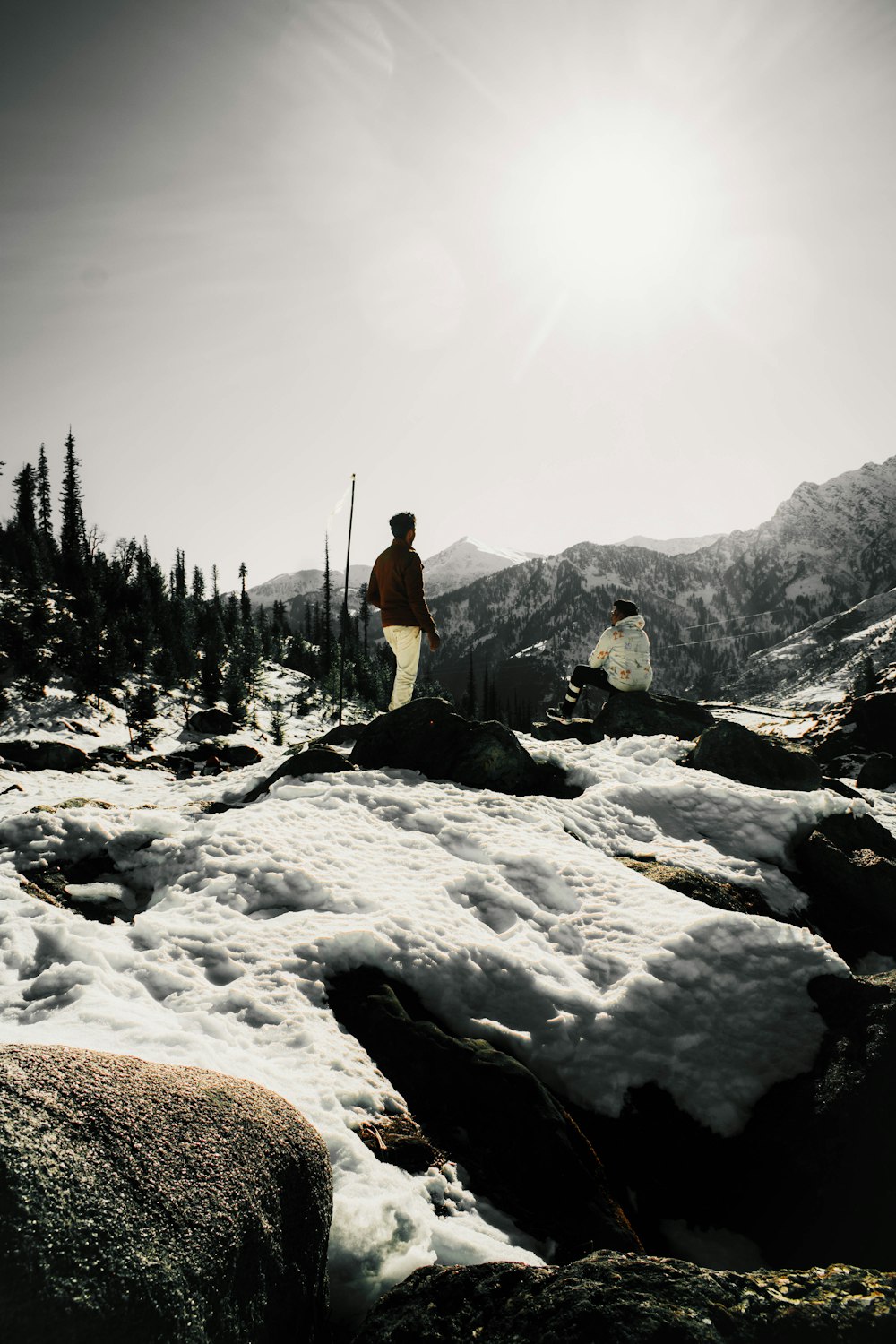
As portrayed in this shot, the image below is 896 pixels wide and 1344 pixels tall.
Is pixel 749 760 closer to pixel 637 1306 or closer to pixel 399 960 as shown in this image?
pixel 399 960

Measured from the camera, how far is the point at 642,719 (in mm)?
11828

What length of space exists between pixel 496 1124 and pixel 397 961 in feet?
3.60

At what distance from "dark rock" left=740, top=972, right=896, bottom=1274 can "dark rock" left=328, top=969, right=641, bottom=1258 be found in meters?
0.87

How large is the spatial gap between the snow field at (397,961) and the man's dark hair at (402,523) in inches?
168

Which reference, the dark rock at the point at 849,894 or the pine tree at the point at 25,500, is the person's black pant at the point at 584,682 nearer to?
the dark rock at the point at 849,894

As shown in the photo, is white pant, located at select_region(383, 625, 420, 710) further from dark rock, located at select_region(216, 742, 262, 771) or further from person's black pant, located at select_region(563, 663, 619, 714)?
dark rock, located at select_region(216, 742, 262, 771)

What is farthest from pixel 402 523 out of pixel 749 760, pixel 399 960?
pixel 399 960

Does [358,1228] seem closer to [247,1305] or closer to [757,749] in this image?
[247,1305]

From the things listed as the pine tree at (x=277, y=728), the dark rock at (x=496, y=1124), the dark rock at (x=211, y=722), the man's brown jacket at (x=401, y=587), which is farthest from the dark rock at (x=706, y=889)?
the dark rock at (x=211, y=722)

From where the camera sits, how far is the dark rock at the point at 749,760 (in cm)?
934

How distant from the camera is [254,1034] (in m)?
3.19

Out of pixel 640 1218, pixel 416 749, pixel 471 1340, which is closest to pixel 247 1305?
pixel 471 1340

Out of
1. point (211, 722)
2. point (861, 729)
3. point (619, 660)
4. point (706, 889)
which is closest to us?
point (706, 889)

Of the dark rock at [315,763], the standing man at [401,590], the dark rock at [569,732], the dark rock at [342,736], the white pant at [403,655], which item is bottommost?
the dark rock at [569,732]
